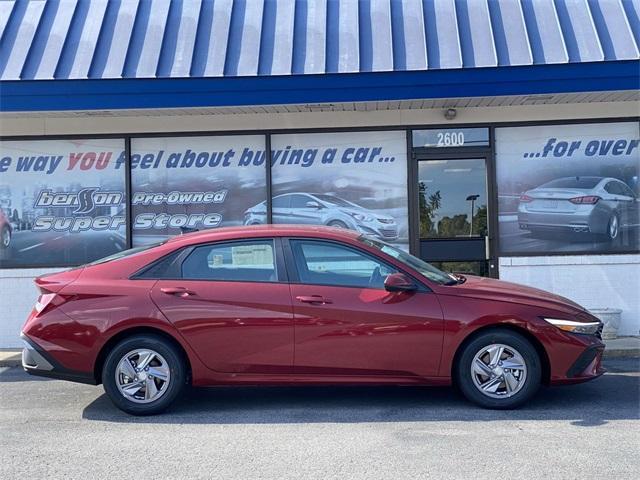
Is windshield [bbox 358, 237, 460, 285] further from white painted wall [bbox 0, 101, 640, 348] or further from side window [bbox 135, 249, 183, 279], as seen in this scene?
white painted wall [bbox 0, 101, 640, 348]

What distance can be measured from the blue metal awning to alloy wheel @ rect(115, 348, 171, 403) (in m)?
4.03

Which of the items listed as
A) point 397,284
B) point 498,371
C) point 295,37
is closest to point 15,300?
point 295,37

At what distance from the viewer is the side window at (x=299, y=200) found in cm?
983

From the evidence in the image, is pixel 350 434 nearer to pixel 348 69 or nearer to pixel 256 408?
pixel 256 408

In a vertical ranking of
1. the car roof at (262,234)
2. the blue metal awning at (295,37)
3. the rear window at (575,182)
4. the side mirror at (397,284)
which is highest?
the blue metal awning at (295,37)

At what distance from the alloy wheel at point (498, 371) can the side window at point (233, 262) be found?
189 centimetres

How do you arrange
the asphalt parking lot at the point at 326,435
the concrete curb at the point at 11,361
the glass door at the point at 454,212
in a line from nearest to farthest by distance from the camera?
1. the asphalt parking lot at the point at 326,435
2. the concrete curb at the point at 11,361
3. the glass door at the point at 454,212

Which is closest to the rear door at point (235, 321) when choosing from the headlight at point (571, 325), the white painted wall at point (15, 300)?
the headlight at point (571, 325)

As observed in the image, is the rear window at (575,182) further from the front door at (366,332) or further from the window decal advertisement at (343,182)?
the front door at (366,332)

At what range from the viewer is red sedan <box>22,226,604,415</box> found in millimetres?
5793

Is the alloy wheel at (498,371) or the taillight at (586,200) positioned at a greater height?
the taillight at (586,200)

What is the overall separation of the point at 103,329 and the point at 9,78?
4.39 m

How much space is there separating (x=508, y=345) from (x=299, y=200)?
4694 millimetres

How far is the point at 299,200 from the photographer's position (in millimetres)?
9836
